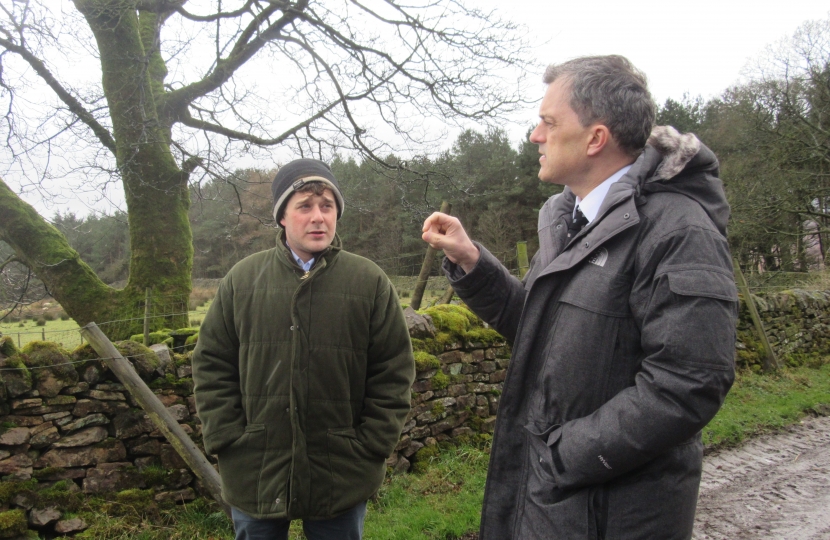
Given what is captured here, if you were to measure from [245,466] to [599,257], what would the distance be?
5.08ft

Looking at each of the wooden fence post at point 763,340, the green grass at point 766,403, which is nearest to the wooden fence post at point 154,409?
the green grass at point 766,403

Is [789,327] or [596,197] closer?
[596,197]

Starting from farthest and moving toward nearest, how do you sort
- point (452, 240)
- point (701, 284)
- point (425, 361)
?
point (425, 361)
point (452, 240)
point (701, 284)

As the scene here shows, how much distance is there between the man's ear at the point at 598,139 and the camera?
145 cm

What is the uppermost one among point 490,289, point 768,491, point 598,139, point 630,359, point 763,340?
point 598,139

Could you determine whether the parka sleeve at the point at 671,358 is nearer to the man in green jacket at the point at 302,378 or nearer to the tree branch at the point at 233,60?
the man in green jacket at the point at 302,378

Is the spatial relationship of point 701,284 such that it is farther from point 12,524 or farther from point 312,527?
point 12,524

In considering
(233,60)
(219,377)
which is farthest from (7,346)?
(233,60)

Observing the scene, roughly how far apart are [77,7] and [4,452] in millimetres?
6430

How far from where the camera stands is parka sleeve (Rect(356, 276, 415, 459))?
212cm

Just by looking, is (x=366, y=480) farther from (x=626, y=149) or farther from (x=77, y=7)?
(x=77, y=7)

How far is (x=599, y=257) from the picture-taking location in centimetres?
140

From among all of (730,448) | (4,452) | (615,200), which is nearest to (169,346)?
(4,452)

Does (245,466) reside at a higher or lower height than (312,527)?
higher
